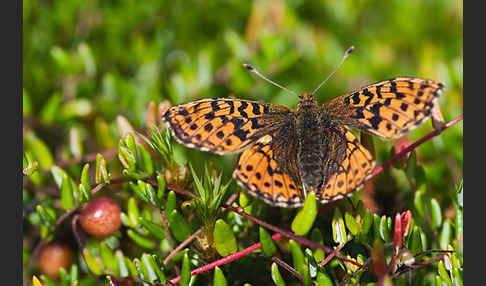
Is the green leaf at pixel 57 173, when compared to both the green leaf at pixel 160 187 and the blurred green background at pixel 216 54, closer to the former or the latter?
the blurred green background at pixel 216 54

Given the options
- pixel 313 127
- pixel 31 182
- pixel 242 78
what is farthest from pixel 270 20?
pixel 31 182

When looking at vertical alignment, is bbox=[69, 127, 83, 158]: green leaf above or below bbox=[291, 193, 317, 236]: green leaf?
above

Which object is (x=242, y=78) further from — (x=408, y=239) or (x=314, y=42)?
(x=408, y=239)

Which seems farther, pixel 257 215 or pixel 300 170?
pixel 300 170

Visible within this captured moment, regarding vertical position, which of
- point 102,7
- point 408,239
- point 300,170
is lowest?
point 408,239

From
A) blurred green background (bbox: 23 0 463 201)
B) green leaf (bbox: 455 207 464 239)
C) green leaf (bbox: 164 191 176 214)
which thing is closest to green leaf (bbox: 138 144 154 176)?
green leaf (bbox: 164 191 176 214)

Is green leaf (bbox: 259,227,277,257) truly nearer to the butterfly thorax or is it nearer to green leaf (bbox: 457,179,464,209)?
the butterfly thorax

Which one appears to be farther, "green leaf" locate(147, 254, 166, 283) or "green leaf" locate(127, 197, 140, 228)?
"green leaf" locate(127, 197, 140, 228)
